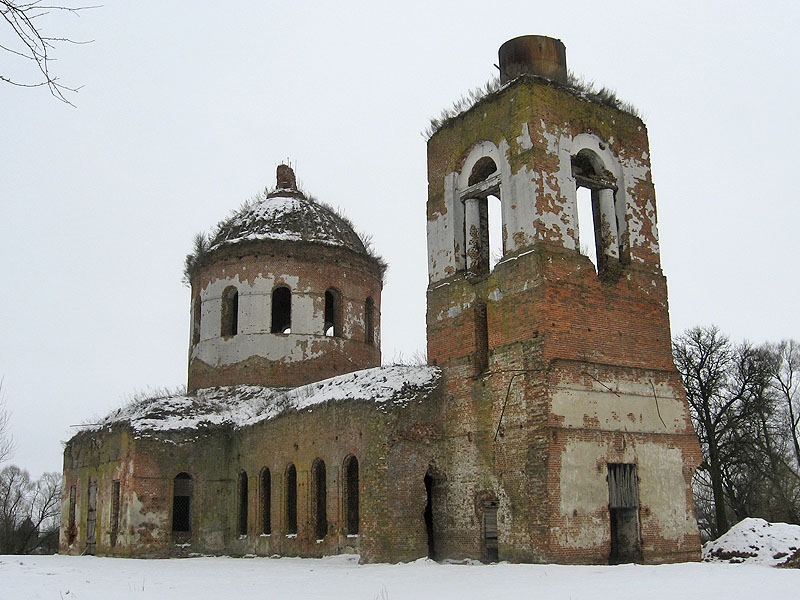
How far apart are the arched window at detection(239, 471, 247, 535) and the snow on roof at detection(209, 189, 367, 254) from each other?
6.52 metres

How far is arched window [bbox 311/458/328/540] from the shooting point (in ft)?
55.8

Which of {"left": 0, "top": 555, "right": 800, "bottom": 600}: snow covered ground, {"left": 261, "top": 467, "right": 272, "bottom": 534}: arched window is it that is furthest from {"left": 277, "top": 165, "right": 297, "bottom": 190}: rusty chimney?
{"left": 0, "top": 555, "right": 800, "bottom": 600}: snow covered ground

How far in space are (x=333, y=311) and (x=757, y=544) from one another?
1252 cm

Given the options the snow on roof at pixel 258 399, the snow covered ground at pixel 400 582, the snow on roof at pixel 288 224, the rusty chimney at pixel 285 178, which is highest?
the rusty chimney at pixel 285 178

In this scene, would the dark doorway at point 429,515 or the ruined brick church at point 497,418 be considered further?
the dark doorway at point 429,515

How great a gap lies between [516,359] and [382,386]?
8.94ft

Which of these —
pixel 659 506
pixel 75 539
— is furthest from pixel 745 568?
pixel 75 539

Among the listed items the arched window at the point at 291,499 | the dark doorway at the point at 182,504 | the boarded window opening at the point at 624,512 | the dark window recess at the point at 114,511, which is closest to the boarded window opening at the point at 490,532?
the boarded window opening at the point at 624,512

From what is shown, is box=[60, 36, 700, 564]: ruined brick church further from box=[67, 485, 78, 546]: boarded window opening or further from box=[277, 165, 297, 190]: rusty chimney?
box=[277, 165, 297, 190]: rusty chimney

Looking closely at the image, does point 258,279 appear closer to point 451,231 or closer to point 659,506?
point 451,231

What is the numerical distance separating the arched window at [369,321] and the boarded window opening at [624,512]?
10.2m

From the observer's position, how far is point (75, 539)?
21016mm

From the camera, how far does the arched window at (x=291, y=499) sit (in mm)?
18000

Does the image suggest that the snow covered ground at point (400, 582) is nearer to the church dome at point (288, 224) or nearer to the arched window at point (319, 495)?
the arched window at point (319, 495)
